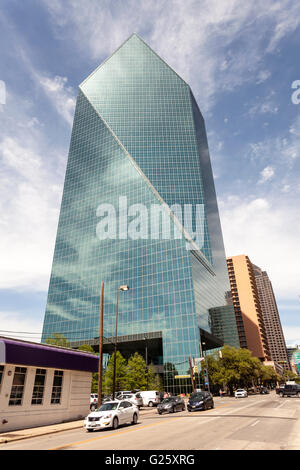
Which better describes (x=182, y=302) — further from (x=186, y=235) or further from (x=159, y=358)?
(x=159, y=358)

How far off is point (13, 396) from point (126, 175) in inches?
3378

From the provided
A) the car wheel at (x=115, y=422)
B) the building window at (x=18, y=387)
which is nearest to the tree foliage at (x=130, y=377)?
Answer: the building window at (x=18, y=387)

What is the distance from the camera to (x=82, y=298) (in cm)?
8906

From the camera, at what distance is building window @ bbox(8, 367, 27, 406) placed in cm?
1927

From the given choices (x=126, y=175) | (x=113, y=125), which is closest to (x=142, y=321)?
(x=126, y=175)

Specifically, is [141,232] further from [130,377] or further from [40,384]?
[40,384]

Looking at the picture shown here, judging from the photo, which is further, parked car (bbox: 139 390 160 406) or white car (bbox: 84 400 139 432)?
parked car (bbox: 139 390 160 406)

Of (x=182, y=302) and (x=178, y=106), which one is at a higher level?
(x=178, y=106)

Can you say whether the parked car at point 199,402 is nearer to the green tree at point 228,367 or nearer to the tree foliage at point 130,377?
the tree foliage at point 130,377

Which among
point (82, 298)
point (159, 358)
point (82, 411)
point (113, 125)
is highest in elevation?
point (113, 125)

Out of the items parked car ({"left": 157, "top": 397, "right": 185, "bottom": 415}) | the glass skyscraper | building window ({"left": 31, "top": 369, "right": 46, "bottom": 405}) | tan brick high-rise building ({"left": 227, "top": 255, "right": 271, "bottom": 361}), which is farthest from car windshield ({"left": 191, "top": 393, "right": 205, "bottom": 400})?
tan brick high-rise building ({"left": 227, "top": 255, "right": 271, "bottom": 361})

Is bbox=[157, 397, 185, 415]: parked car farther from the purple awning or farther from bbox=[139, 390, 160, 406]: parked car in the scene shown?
bbox=[139, 390, 160, 406]: parked car

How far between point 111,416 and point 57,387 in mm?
9601
